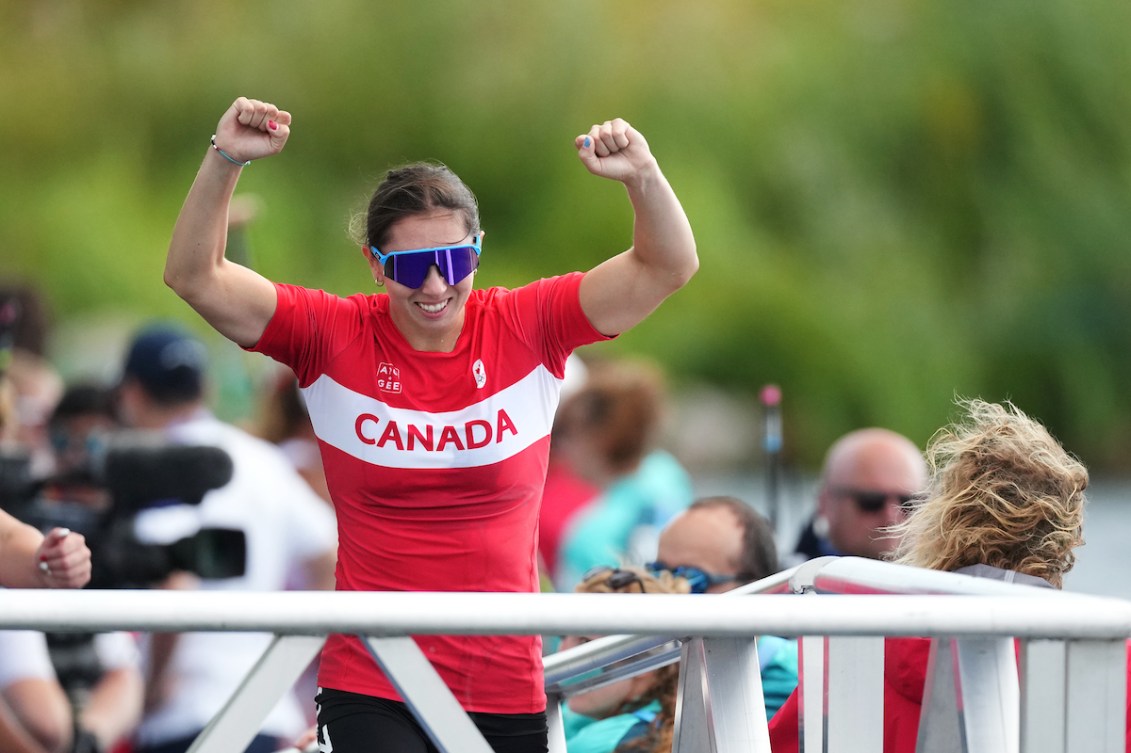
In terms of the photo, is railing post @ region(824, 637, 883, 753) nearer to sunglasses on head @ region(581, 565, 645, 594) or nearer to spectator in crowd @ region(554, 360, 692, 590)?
sunglasses on head @ region(581, 565, 645, 594)

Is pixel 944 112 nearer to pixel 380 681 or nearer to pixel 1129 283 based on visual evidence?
pixel 1129 283

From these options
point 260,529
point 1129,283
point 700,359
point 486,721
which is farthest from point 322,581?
point 1129,283

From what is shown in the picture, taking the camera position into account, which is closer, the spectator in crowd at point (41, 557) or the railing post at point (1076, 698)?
the railing post at point (1076, 698)

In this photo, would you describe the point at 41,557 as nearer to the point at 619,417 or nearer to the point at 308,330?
the point at 308,330

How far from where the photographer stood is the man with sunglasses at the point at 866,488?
4.05 metres

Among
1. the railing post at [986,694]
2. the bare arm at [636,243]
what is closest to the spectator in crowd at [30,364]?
the bare arm at [636,243]

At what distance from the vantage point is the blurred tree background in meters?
13.9

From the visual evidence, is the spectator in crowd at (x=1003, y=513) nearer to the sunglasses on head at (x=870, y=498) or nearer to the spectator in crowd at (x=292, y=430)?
the sunglasses on head at (x=870, y=498)

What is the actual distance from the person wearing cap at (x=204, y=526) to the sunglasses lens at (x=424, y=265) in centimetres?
148

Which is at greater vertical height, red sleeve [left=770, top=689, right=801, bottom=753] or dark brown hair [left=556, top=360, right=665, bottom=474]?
dark brown hair [left=556, top=360, right=665, bottom=474]

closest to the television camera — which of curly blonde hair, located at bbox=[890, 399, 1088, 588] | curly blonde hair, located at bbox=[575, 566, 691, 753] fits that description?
curly blonde hair, located at bbox=[575, 566, 691, 753]

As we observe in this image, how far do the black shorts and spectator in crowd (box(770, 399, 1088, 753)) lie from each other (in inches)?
14.9

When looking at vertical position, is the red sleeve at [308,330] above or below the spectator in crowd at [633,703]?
above

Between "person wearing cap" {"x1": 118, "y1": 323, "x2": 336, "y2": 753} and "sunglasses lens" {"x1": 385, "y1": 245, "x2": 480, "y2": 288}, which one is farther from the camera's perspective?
"person wearing cap" {"x1": 118, "y1": 323, "x2": 336, "y2": 753}
